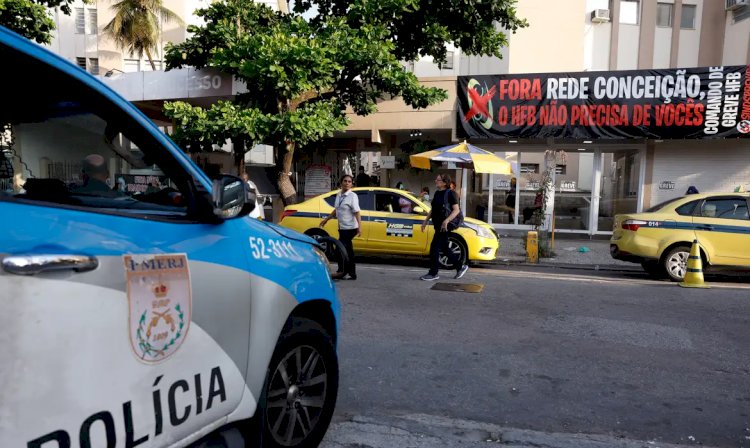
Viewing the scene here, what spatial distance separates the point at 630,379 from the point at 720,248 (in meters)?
6.28

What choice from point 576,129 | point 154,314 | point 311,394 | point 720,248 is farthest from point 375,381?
point 576,129

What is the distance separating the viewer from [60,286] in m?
1.61

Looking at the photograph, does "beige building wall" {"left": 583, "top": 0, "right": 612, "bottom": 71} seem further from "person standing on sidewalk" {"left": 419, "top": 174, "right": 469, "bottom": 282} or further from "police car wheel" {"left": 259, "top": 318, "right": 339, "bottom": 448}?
"police car wheel" {"left": 259, "top": 318, "right": 339, "bottom": 448}

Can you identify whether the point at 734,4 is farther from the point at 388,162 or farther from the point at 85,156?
the point at 85,156

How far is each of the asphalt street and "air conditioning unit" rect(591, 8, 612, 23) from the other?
19191mm

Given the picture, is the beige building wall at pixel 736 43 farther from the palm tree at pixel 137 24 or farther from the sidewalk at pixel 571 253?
the palm tree at pixel 137 24

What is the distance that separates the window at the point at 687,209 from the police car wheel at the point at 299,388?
8.67m

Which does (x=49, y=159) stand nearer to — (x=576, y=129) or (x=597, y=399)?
(x=597, y=399)

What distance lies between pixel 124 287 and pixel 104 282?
0.30 ft

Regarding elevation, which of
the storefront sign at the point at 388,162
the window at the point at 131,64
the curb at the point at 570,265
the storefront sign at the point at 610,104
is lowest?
the curb at the point at 570,265

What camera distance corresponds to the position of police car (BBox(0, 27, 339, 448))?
5.10 ft

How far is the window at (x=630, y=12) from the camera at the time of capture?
23.9 m

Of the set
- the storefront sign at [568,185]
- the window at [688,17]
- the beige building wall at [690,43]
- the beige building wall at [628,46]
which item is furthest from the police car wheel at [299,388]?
the window at [688,17]

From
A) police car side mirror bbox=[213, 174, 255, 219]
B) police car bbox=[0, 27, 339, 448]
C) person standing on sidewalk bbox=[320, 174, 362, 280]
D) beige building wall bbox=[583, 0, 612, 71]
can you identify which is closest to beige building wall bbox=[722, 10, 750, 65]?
beige building wall bbox=[583, 0, 612, 71]
